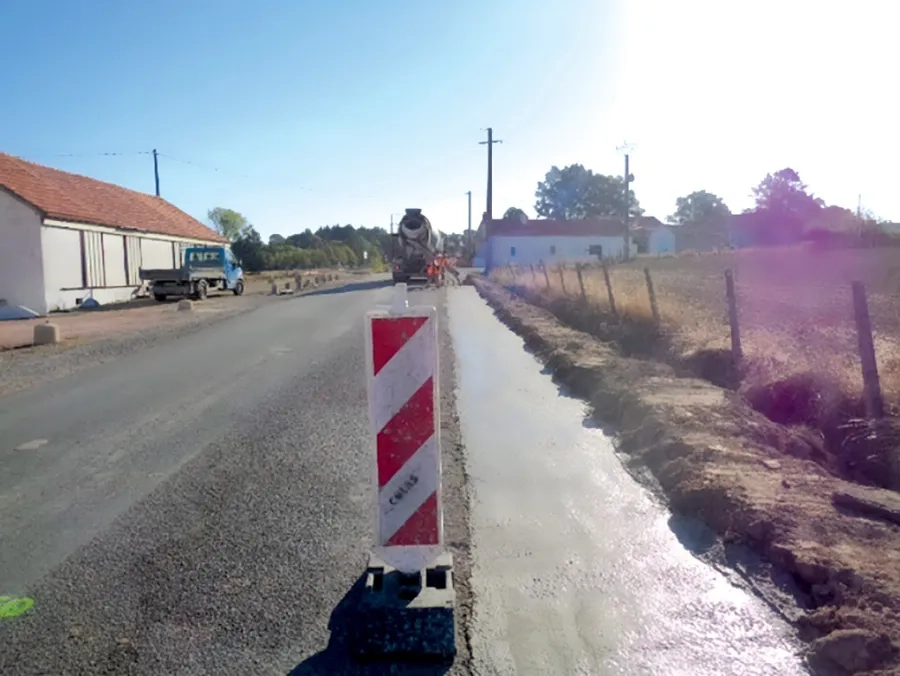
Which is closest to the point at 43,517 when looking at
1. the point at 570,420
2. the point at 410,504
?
the point at 410,504

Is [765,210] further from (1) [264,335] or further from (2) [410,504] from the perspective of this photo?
(2) [410,504]

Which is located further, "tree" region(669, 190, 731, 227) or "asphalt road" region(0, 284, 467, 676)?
"tree" region(669, 190, 731, 227)

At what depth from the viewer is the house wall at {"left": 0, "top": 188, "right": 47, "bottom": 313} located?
87.2ft

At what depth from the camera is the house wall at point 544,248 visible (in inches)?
3241

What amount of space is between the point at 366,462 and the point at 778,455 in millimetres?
3435

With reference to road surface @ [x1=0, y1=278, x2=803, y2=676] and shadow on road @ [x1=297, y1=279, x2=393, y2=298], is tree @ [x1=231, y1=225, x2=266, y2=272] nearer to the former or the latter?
shadow on road @ [x1=297, y1=279, x2=393, y2=298]

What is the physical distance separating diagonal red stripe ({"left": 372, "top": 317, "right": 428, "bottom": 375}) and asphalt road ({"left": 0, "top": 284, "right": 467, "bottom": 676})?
4.45ft

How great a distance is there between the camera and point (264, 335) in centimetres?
1783

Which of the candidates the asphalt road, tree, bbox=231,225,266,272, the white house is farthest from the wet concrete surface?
the white house

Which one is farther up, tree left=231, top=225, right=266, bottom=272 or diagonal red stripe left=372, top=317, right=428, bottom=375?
tree left=231, top=225, right=266, bottom=272

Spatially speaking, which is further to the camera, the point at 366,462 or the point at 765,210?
the point at 765,210

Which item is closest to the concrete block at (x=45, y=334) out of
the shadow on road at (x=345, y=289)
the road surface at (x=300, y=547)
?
the road surface at (x=300, y=547)

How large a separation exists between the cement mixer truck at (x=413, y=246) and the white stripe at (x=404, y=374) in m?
36.1

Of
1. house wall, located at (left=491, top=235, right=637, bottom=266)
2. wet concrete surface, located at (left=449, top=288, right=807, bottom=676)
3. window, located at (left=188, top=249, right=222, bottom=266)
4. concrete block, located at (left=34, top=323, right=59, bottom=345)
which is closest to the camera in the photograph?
wet concrete surface, located at (left=449, top=288, right=807, bottom=676)
